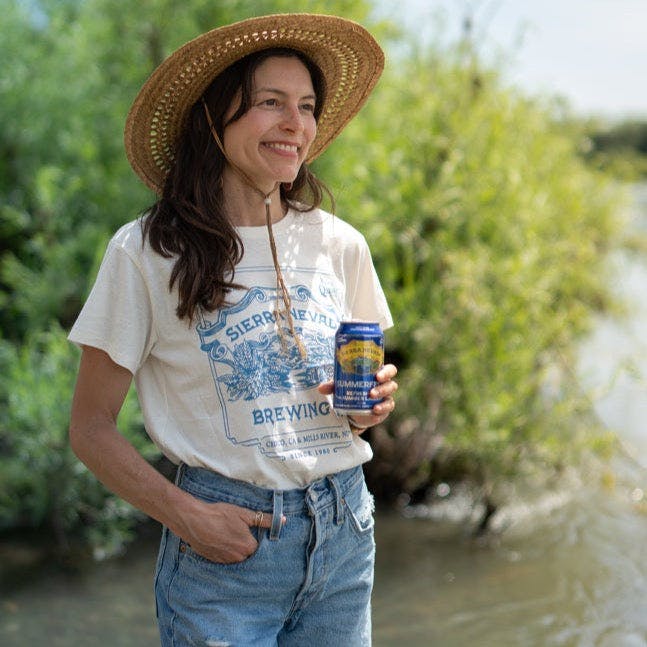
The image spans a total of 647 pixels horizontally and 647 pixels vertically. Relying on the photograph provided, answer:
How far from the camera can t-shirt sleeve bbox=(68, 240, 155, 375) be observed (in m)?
1.78

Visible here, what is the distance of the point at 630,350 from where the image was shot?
7203 millimetres

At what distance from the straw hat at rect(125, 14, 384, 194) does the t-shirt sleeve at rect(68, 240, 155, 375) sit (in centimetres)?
34

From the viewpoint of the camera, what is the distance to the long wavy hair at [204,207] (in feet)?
5.94

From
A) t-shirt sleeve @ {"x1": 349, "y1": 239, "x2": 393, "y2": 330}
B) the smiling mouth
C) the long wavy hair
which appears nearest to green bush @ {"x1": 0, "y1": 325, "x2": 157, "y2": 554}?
t-shirt sleeve @ {"x1": 349, "y1": 239, "x2": 393, "y2": 330}

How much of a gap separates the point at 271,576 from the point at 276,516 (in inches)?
4.4

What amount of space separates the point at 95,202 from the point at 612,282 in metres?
A: 4.38

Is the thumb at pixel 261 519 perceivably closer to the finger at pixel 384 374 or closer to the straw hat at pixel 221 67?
the finger at pixel 384 374

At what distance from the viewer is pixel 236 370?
1826 mm

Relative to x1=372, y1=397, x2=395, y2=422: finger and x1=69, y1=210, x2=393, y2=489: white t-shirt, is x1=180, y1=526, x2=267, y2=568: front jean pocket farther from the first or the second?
x1=372, y1=397, x2=395, y2=422: finger

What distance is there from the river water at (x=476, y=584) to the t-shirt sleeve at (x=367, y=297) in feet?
5.98

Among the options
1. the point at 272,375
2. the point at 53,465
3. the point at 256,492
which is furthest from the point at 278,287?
the point at 53,465

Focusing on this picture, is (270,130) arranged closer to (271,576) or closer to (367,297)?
(367,297)

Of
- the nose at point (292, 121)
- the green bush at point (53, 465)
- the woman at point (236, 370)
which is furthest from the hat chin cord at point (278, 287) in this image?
the green bush at point (53, 465)

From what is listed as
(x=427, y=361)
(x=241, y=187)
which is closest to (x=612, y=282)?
(x=427, y=361)
